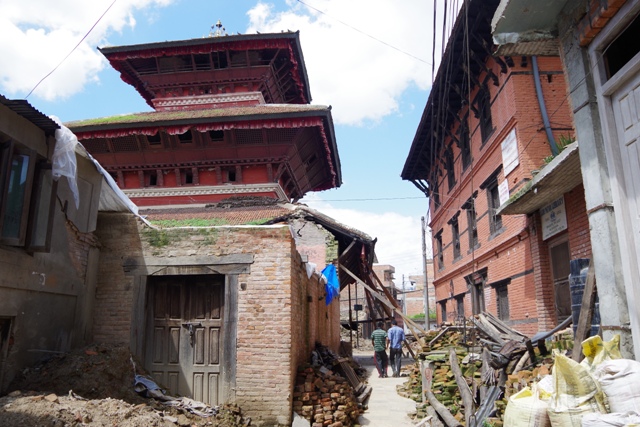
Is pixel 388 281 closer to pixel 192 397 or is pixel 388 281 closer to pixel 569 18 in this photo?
pixel 192 397

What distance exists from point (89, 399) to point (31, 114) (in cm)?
419

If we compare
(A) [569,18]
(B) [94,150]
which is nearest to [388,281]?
(B) [94,150]

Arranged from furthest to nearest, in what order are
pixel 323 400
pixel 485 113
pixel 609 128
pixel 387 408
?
pixel 485 113, pixel 387 408, pixel 323 400, pixel 609 128

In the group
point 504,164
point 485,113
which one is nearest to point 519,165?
point 504,164

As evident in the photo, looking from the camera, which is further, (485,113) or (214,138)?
(214,138)

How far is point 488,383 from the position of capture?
7.82 meters

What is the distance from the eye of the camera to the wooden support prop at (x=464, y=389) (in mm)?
7833

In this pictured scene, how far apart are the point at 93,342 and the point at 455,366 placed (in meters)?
6.71

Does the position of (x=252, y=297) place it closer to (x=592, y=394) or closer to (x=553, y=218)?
(x=592, y=394)

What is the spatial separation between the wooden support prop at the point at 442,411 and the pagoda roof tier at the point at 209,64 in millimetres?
14174

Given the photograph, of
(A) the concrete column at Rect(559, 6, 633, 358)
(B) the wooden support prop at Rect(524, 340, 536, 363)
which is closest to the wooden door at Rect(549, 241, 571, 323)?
(B) the wooden support prop at Rect(524, 340, 536, 363)

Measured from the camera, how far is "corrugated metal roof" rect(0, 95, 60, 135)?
685 centimetres

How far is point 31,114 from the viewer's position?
7.20 m

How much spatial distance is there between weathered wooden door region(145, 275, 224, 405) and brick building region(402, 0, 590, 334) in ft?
17.4
